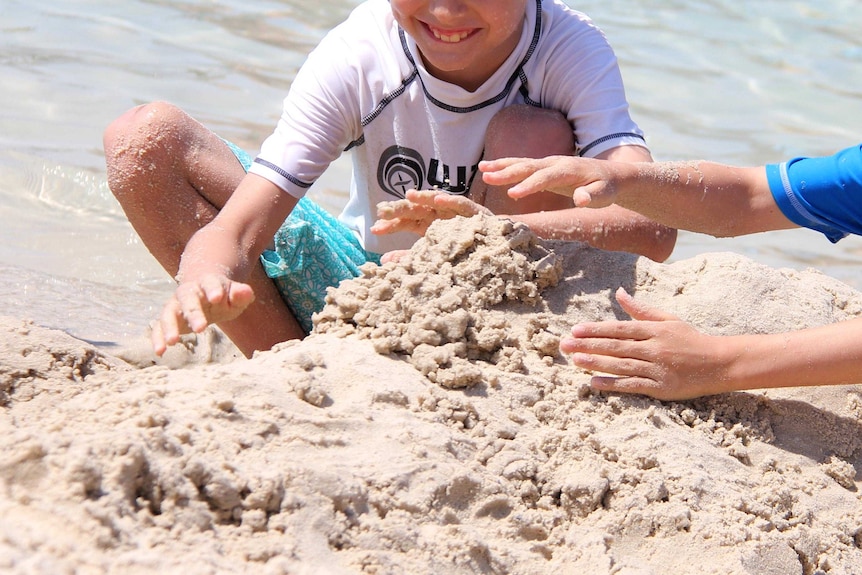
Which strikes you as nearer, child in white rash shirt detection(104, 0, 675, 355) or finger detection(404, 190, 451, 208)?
finger detection(404, 190, 451, 208)

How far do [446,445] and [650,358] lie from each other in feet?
1.87

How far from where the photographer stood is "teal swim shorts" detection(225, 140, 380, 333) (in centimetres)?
284

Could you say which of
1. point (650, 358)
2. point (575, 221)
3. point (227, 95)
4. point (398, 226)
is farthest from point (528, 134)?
point (227, 95)

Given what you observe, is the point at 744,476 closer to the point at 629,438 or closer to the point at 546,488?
the point at 629,438

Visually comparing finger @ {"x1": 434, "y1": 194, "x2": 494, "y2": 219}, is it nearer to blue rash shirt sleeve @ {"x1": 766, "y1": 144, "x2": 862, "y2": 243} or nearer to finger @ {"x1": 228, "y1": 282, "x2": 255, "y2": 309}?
finger @ {"x1": 228, "y1": 282, "x2": 255, "y2": 309}

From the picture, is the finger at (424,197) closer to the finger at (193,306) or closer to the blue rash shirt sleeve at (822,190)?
the finger at (193,306)

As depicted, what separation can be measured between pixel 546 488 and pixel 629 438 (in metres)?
0.24

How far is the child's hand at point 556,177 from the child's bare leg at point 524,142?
18.1 inches

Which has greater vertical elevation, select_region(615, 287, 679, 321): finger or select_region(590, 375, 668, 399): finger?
select_region(615, 287, 679, 321): finger

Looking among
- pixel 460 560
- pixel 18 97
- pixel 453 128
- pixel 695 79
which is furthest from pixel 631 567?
pixel 695 79

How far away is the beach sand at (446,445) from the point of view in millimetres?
1415

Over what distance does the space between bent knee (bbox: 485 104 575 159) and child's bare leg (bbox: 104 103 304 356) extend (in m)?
0.74

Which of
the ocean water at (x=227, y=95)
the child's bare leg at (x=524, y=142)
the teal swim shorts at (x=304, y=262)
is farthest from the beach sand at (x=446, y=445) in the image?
the ocean water at (x=227, y=95)

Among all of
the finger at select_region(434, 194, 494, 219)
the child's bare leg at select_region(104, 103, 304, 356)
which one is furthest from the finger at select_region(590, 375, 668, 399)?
the child's bare leg at select_region(104, 103, 304, 356)
